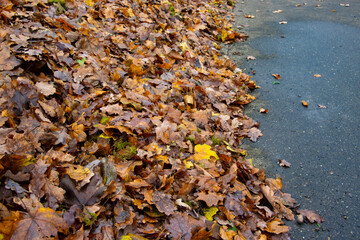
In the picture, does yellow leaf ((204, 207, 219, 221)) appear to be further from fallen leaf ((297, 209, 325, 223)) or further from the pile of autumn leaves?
fallen leaf ((297, 209, 325, 223))

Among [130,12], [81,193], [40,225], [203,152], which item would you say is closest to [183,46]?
[130,12]

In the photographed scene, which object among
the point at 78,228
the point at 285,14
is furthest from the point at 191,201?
the point at 285,14

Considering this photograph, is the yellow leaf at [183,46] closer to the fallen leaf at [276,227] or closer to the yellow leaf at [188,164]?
the yellow leaf at [188,164]

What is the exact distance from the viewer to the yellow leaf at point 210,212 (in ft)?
6.80

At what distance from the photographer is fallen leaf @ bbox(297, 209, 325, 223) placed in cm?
227

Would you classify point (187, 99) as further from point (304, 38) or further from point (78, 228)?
point (304, 38)

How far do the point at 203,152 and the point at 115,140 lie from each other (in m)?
0.85

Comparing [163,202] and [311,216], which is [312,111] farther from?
[163,202]

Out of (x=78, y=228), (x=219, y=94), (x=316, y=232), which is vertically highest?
(x=78, y=228)

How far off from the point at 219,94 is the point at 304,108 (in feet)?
3.91

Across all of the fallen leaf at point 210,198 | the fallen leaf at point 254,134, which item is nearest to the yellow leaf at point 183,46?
the fallen leaf at point 254,134

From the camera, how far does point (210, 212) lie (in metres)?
2.11

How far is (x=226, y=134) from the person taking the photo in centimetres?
304

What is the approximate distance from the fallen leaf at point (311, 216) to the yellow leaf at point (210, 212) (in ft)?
2.69
